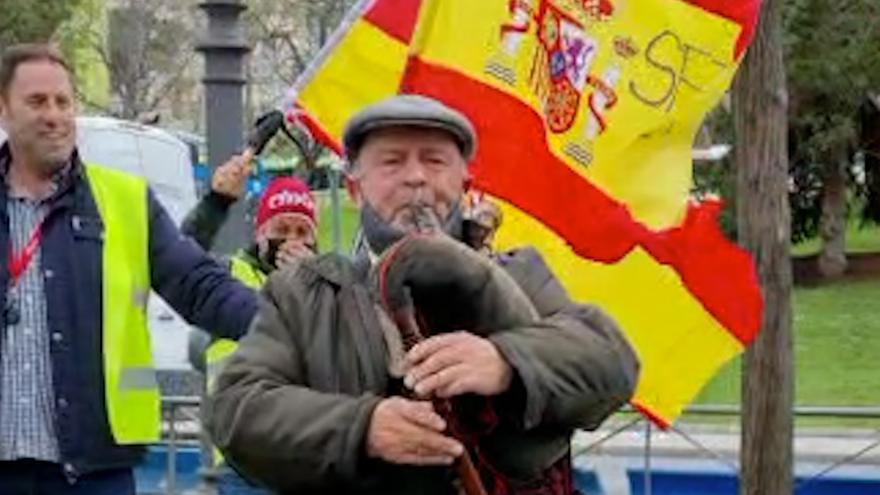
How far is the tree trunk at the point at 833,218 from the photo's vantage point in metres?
24.5

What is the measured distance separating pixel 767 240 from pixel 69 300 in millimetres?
2424

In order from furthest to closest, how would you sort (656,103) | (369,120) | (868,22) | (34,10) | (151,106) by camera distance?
(151,106)
(34,10)
(868,22)
(656,103)
(369,120)

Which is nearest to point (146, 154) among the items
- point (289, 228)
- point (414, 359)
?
point (289, 228)

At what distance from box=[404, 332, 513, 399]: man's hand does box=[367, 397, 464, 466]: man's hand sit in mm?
30

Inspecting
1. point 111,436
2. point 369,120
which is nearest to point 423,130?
point 369,120

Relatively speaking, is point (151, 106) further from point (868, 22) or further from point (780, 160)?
point (780, 160)

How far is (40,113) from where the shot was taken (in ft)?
13.4

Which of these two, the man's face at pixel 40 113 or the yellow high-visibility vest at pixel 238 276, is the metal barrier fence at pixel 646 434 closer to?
the yellow high-visibility vest at pixel 238 276

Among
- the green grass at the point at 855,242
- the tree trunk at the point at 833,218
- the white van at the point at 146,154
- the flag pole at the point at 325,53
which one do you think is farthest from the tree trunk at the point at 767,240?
the green grass at the point at 855,242

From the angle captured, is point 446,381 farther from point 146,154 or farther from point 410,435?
point 146,154

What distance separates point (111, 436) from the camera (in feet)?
13.5

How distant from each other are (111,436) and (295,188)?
61.4 inches

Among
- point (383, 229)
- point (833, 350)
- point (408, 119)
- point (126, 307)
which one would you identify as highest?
point (408, 119)

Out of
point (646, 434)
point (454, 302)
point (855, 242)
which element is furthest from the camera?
point (855, 242)
